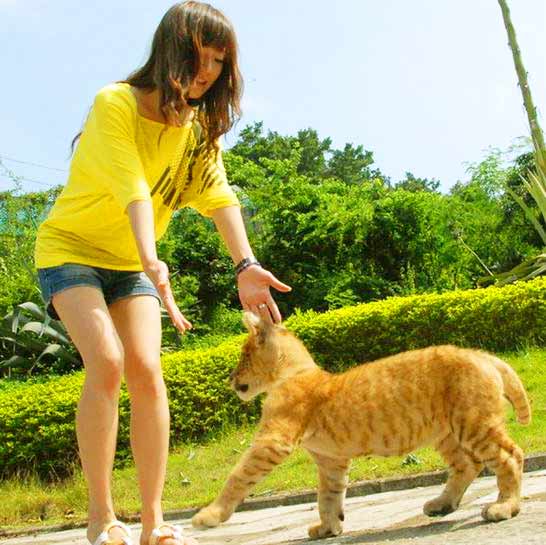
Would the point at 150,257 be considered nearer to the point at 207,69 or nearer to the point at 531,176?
the point at 207,69

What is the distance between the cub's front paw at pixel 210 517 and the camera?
4.05 m

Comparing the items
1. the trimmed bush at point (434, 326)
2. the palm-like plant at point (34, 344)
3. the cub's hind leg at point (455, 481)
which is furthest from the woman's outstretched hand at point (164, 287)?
the palm-like plant at point (34, 344)

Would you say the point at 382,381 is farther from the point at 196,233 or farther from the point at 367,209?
the point at 196,233

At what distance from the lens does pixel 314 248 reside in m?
12.9

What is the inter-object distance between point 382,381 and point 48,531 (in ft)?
11.9

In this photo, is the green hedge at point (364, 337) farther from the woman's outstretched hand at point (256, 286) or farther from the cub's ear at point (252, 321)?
the woman's outstretched hand at point (256, 286)

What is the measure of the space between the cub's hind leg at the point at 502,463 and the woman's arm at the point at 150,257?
4.95ft

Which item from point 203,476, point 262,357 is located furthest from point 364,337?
point 262,357

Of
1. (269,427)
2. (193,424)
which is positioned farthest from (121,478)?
(269,427)

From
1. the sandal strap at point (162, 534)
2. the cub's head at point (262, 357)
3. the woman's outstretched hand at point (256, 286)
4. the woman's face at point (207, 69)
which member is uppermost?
the woman's face at point (207, 69)

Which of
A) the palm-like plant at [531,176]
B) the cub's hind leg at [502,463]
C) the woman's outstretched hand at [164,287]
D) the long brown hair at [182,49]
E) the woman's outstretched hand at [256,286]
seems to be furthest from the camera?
the palm-like plant at [531,176]

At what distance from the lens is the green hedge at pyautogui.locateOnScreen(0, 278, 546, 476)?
8.94 metres

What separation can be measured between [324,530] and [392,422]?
0.64 metres

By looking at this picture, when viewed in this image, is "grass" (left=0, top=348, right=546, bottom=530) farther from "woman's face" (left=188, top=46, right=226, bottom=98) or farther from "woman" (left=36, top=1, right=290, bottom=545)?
"woman's face" (left=188, top=46, right=226, bottom=98)
